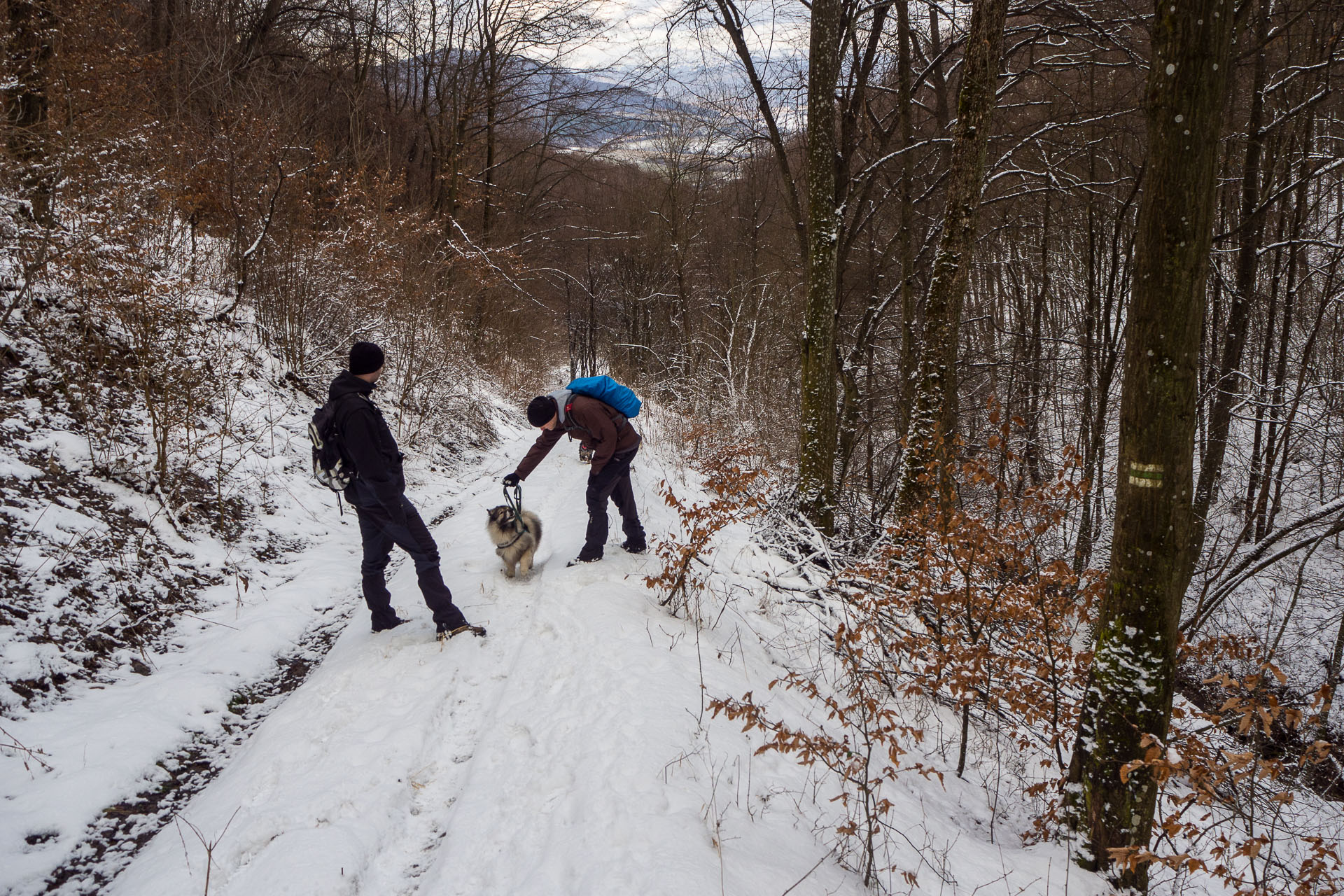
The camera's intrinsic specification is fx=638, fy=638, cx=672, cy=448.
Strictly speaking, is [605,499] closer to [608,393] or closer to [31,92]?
[608,393]

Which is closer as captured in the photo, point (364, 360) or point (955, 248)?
point (364, 360)

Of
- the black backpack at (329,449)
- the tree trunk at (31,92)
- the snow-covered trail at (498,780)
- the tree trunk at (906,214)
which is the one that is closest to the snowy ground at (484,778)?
the snow-covered trail at (498,780)

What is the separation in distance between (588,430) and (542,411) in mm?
444

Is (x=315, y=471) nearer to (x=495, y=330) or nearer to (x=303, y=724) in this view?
(x=303, y=724)

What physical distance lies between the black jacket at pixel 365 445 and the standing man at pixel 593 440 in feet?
3.36

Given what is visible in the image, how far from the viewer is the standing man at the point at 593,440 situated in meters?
5.69

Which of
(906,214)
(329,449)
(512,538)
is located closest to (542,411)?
(512,538)

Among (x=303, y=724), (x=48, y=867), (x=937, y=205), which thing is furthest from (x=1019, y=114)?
(x=48, y=867)

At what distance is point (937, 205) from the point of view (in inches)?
561

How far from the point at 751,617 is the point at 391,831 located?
12.5ft

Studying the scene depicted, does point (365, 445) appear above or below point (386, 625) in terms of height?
above

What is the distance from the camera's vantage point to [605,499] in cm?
602

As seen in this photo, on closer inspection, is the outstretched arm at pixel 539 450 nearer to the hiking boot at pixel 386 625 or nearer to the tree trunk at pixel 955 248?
the hiking boot at pixel 386 625

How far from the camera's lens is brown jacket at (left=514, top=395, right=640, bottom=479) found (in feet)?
18.7
